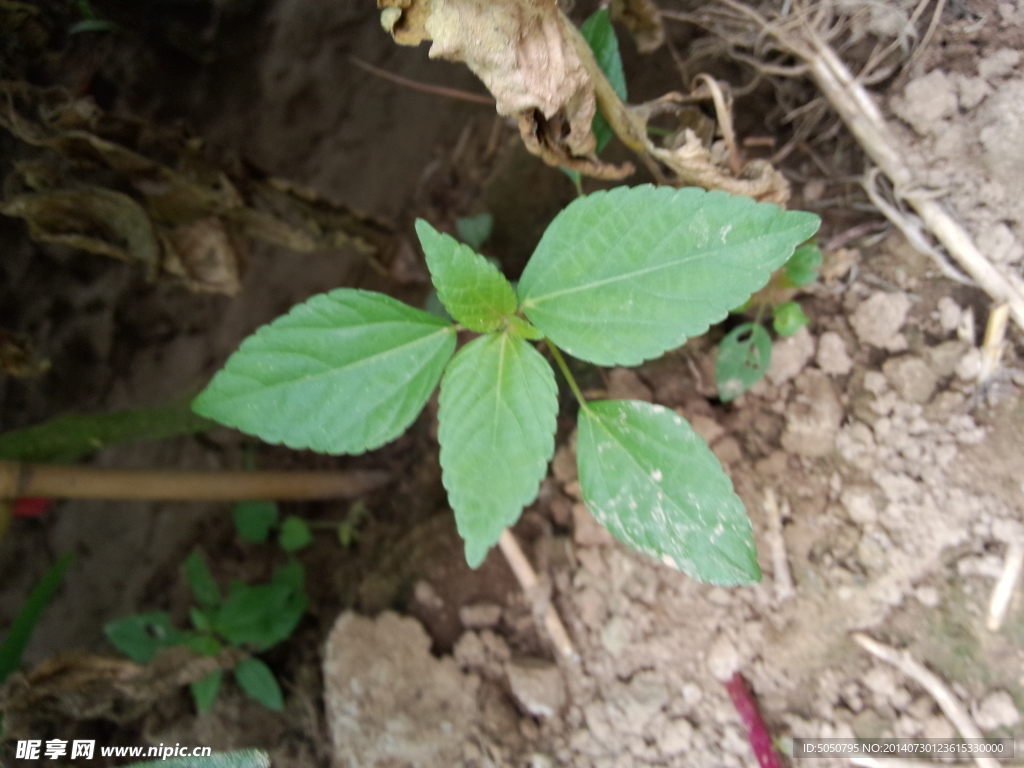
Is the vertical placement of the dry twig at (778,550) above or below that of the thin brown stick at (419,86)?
below

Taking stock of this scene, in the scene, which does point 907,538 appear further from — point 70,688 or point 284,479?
point 70,688

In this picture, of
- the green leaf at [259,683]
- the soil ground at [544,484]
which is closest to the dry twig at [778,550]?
the soil ground at [544,484]

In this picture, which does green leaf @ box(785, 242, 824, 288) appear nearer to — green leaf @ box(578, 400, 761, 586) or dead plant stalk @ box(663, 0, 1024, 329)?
dead plant stalk @ box(663, 0, 1024, 329)

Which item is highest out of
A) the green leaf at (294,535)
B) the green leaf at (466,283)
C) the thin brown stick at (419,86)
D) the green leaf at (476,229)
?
the green leaf at (466,283)

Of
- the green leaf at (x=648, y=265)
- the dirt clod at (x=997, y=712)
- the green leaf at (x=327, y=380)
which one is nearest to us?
the green leaf at (x=648, y=265)

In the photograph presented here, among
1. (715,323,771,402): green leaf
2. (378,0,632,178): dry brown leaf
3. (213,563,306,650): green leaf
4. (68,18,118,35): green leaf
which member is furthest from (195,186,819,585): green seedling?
(68,18,118,35): green leaf

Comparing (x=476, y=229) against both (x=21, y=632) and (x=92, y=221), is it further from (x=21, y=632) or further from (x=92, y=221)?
(x=21, y=632)

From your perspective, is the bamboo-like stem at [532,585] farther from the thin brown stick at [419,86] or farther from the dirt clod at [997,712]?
the thin brown stick at [419,86]

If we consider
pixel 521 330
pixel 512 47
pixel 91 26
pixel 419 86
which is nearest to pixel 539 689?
pixel 521 330
